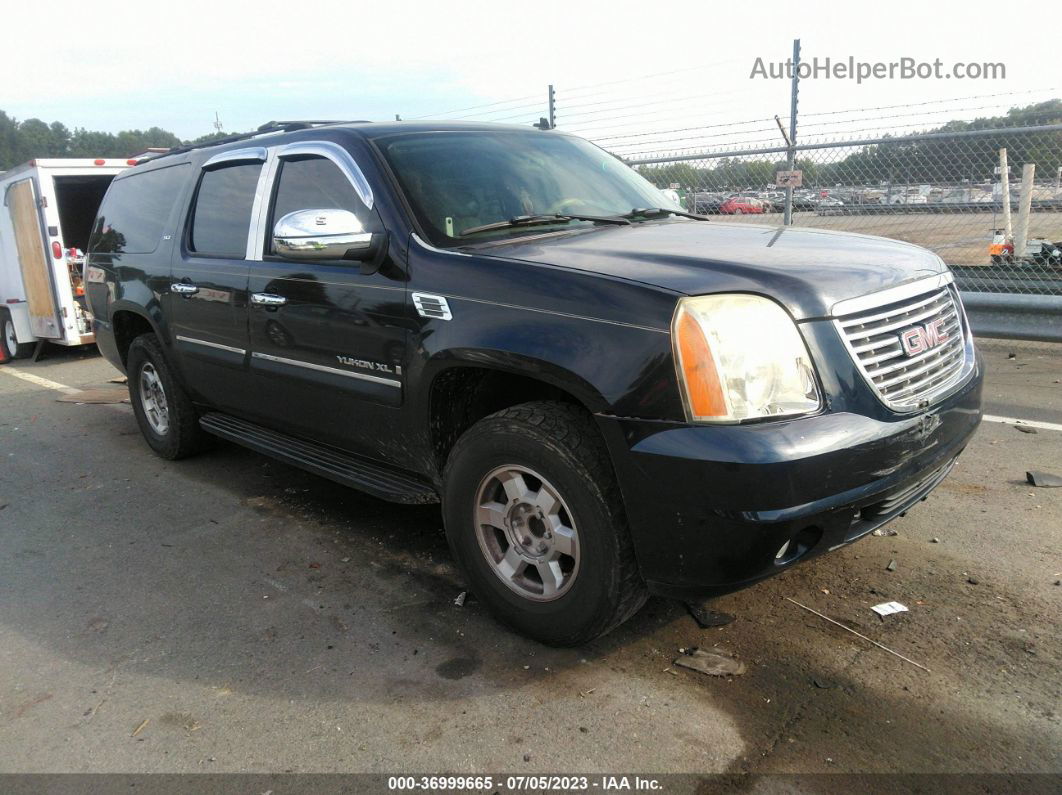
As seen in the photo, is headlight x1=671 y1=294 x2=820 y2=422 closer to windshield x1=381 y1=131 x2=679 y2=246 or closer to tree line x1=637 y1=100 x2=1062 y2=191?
windshield x1=381 y1=131 x2=679 y2=246

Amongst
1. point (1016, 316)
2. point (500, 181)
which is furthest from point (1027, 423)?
point (500, 181)

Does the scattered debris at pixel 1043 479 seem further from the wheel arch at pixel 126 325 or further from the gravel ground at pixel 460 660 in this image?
the wheel arch at pixel 126 325

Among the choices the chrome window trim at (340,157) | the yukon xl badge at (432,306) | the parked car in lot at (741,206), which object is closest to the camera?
the yukon xl badge at (432,306)

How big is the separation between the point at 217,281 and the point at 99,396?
4351mm

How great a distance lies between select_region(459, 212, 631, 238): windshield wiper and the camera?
3.37 metres

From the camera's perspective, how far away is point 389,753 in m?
2.47

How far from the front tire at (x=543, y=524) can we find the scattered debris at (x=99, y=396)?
5.77m

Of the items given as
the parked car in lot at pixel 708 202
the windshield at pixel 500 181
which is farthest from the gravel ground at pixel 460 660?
the parked car in lot at pixel 708 202

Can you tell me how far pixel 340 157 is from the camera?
363cm

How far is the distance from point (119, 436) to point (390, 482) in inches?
147

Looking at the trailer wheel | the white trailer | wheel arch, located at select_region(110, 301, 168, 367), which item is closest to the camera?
wheel arch, located at select_region(110, 301, 168, 367)

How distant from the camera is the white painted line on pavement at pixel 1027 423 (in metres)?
5.18

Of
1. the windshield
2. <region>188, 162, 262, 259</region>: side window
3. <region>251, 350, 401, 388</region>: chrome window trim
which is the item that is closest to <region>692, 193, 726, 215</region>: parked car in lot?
the windshield

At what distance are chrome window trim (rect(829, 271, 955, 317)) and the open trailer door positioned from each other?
9.84 metres
